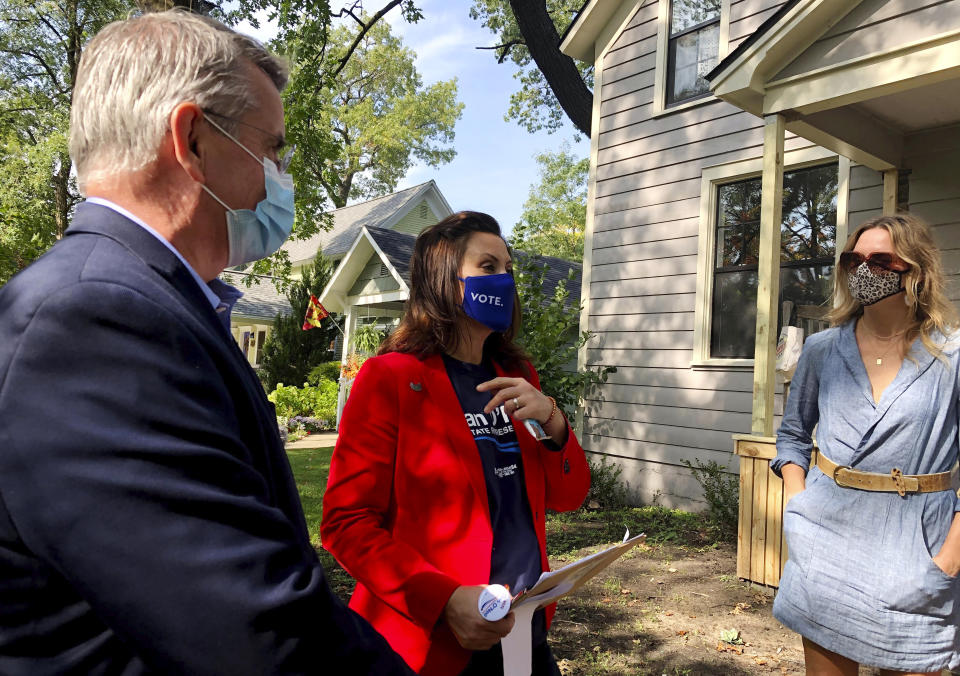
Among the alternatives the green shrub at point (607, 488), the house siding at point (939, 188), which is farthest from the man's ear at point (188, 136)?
the green shrub at point (607, 488)

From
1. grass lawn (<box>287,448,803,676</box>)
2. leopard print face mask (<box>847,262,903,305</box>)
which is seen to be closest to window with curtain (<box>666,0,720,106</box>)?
grass lawn (<box>287,448,803,676</box>)

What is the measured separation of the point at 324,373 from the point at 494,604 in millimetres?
18397

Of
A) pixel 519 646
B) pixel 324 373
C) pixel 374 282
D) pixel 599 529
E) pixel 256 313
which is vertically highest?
pixel 374 282

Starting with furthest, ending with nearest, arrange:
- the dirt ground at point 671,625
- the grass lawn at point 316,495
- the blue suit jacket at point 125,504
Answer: the grass lawn at point 316,495 → the dirt ground at point 671,625 → the blue suit jacket at point 125,504

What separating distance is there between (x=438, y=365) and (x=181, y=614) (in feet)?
4.42

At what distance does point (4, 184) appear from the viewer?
73.4 ft

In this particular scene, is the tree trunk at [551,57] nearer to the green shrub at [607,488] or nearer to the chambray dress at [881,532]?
the green shrub at [607,488]

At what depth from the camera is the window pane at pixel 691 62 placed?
8.45 metres

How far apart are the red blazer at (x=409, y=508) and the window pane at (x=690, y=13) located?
26.9 ft

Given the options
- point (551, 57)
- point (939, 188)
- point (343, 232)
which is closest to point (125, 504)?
point (939, 188)

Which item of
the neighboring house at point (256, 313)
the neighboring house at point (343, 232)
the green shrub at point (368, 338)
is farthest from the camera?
the neighboring house at point (256, 313)

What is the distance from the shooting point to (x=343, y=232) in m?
27.8

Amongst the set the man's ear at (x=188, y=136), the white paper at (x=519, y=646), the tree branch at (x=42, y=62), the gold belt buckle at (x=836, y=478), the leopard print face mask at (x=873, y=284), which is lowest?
the white paper at (x=519, y=646)

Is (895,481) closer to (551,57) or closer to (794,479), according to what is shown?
(794,479)
